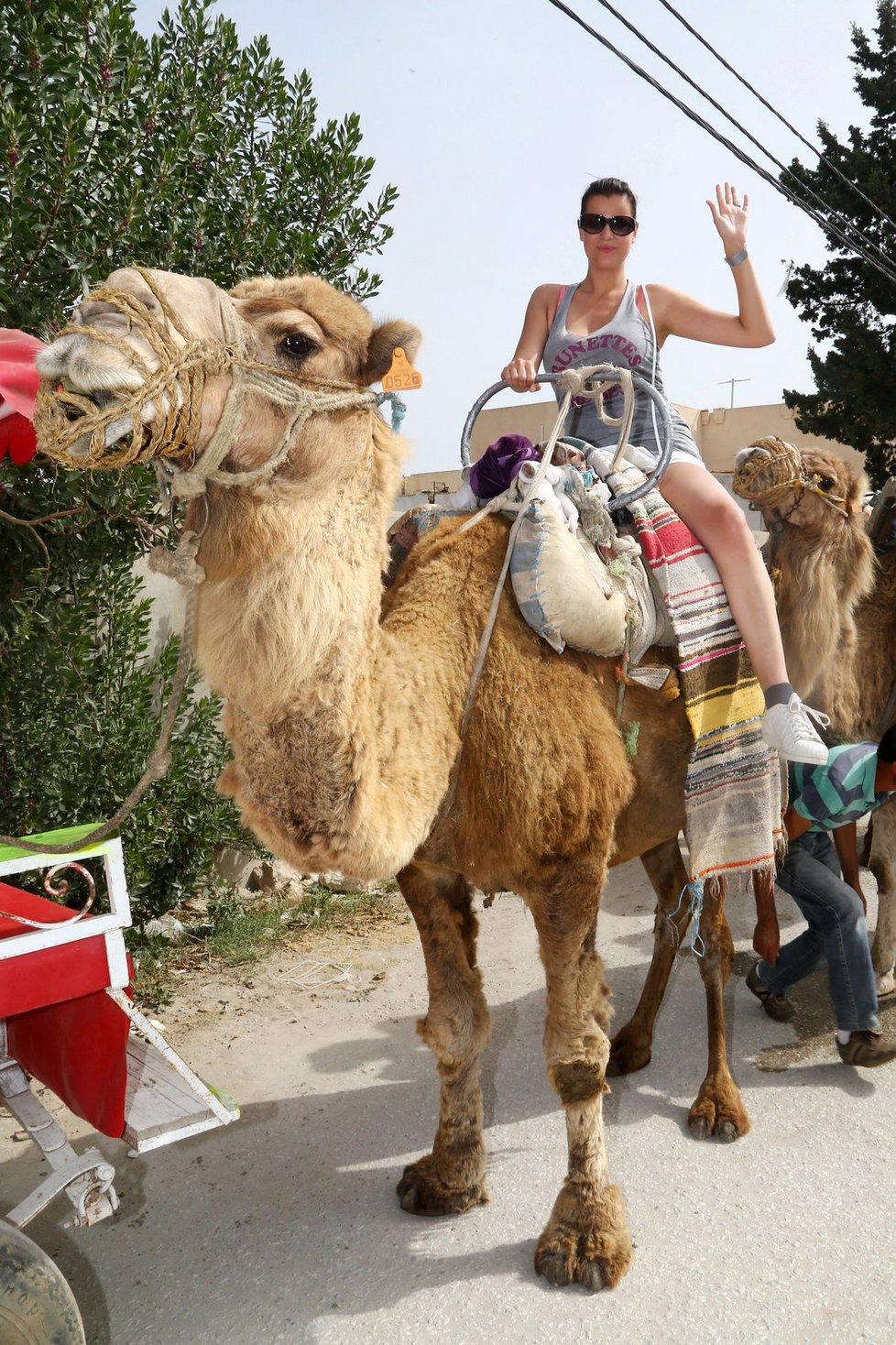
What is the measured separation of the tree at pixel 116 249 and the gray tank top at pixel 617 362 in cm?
179

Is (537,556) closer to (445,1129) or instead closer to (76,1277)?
(445,1129)

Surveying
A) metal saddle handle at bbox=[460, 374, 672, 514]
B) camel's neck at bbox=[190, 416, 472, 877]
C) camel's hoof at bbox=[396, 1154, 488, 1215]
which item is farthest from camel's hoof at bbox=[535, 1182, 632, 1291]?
metal saddle handle at bbox=[460, 374, 672, 514]

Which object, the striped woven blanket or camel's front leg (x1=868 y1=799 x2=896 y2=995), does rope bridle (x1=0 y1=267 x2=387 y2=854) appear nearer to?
the striped woven blanket

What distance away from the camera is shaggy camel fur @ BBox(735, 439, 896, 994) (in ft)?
14.0

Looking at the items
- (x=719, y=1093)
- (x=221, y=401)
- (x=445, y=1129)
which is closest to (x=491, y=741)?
(x=221, y=401)

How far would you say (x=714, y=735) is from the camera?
11.3 ft

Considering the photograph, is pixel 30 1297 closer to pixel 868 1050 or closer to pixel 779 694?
pixel 779 694

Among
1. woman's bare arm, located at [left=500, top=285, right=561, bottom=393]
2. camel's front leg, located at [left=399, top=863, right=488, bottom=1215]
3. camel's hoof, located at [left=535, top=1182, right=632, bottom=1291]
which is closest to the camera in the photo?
camel's hoof, located at [left=535, top=1182, right=632, bottom=1291]

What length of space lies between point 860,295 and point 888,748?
51.9 ft

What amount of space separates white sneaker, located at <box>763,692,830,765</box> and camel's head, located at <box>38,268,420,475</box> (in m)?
1.75

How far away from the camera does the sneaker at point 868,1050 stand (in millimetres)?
4086

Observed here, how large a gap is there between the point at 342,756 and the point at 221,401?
0.84 metres

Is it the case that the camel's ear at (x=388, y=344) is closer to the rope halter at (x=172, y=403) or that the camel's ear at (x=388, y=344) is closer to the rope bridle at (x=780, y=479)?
the rope halter at (x=172, y=403)

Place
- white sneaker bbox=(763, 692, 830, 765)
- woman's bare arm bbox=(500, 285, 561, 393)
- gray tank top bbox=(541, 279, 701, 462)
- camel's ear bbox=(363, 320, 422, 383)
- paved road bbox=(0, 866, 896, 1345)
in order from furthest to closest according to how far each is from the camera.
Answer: woman's bare arm bbox=(500, 285, 561, 393), gray tank top bbox=(541, 279, 701, 462), white sneaker bbox=(763, 692, 830, 765), paved road bbox=(0, 866, 896, 1345), camel's ear bbox=(363, 320, 422, 383)
